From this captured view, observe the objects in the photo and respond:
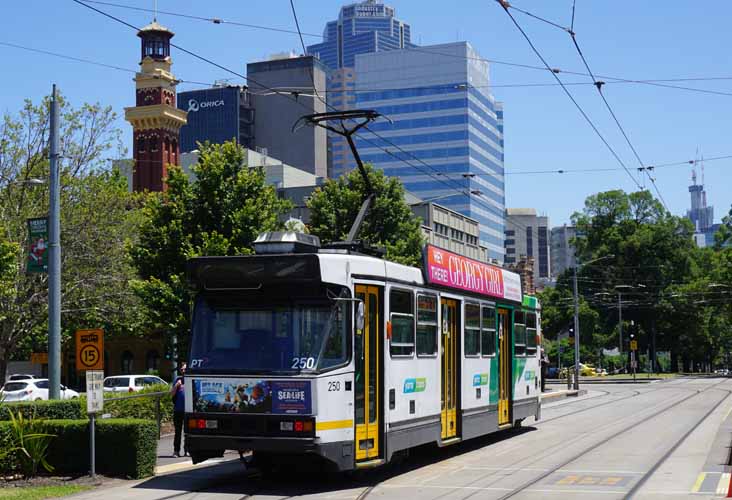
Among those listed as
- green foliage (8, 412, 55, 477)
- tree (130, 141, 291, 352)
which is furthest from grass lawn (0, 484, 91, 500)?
tree (130, 141, 291, 352)

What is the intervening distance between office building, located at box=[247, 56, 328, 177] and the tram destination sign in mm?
121629

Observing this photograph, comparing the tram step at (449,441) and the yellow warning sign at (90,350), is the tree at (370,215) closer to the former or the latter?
the tram step at (449,441)

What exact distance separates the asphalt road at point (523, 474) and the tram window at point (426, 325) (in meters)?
1.94

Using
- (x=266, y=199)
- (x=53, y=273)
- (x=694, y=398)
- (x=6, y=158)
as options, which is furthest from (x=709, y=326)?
(x=53, y=273)

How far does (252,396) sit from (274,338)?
0.83 m

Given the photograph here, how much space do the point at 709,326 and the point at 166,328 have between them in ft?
204

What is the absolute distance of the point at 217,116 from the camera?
546 ft

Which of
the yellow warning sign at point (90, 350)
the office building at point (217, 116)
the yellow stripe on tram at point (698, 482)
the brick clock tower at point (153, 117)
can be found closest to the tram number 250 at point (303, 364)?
the yellow warning sign at point (90, 350)

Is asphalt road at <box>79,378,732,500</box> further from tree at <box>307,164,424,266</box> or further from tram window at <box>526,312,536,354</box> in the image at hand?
tree at <box>307,164,424,266</box>

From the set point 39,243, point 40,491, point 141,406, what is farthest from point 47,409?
point 141,406

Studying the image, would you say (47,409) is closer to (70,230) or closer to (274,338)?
(274,338)

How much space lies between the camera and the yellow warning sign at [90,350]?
15745 millimetres

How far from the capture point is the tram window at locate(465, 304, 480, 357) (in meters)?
18.3

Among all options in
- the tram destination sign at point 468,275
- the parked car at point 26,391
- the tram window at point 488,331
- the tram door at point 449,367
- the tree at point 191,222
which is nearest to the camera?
the tram destination sign at point 468,275
